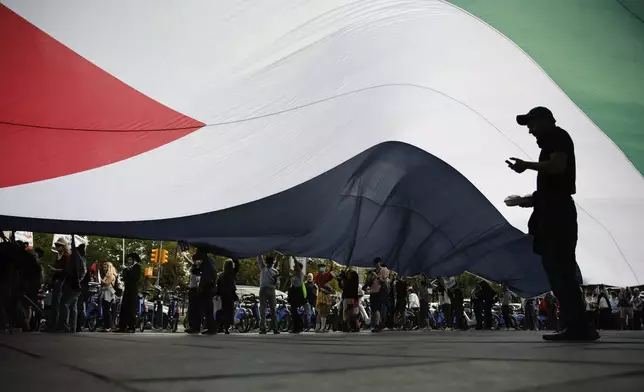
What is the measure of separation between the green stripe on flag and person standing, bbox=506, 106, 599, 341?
309cm

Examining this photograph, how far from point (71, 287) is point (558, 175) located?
7526 millimetres

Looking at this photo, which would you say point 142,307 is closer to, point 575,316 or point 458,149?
point 458,149

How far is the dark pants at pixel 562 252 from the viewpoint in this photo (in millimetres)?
3998

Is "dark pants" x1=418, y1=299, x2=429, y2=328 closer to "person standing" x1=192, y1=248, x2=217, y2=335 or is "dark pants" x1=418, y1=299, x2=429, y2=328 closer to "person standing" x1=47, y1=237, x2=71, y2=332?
"person standing" x1=192, y1=248, x2=217, y2=335

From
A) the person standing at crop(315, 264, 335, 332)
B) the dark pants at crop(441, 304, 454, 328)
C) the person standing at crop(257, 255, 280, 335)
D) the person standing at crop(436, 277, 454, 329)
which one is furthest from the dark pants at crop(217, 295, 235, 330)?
the dark pants at crop(441, 304, 454, 328)

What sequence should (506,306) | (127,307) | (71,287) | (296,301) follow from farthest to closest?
1. (506,306)
2. (296,301)
3. (127,307)
4. (71,287)

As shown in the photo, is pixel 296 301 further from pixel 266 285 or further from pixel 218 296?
pixel 218 296

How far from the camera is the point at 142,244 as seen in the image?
45250mm

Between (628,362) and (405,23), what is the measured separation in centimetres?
606

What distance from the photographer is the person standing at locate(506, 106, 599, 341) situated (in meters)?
4.00

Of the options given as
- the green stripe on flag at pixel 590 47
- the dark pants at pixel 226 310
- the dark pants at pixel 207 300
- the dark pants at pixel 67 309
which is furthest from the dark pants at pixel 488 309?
the dark pants at pixel 67 309

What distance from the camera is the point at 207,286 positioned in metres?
9.04

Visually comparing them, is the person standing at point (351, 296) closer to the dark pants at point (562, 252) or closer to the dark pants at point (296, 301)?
the dark pants at point (296, 301)

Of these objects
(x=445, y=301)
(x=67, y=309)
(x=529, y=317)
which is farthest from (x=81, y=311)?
(x=529, y=317)
